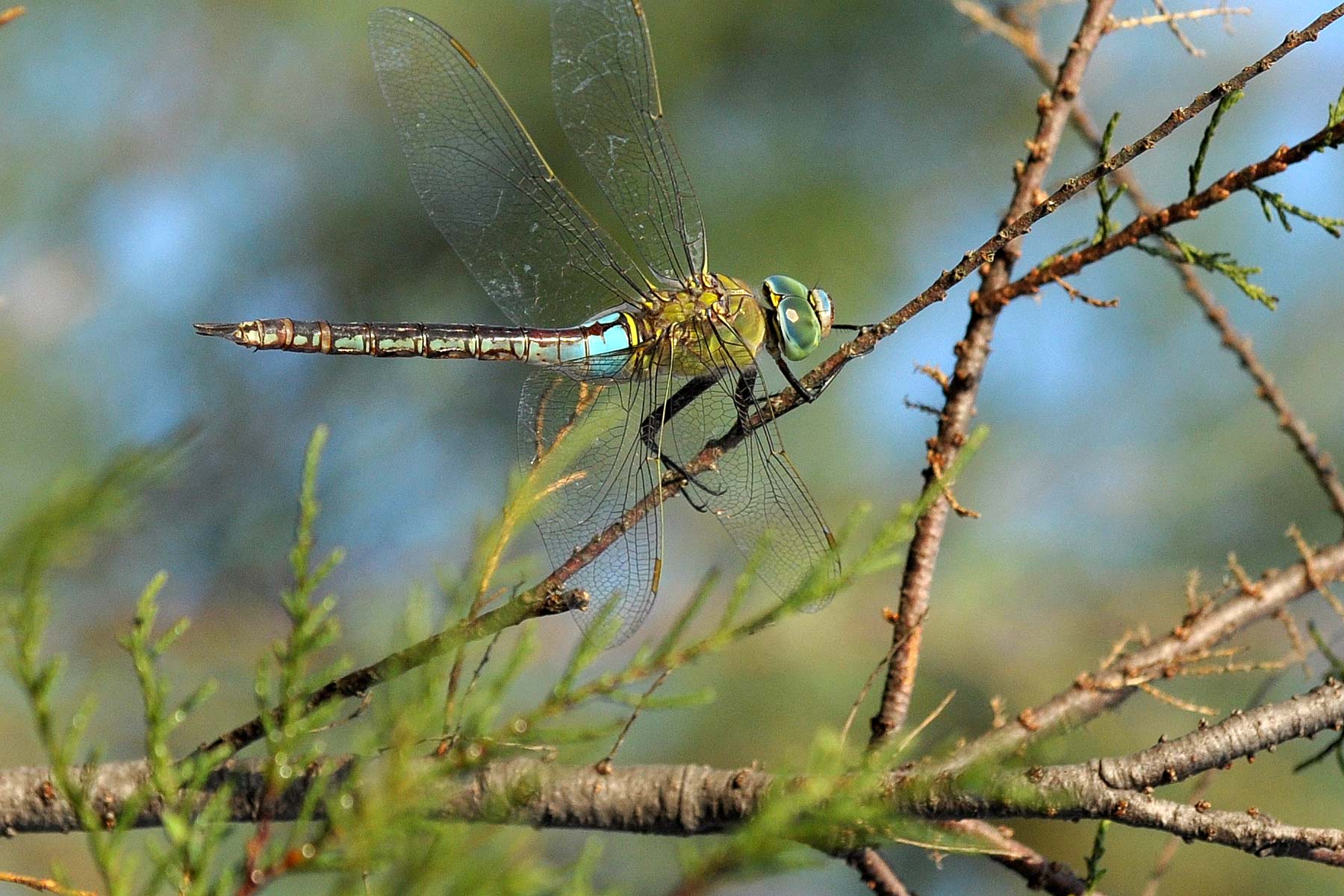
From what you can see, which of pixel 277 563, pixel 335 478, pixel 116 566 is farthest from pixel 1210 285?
pixel 116 566

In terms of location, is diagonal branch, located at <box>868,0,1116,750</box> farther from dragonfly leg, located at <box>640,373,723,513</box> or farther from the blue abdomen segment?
the blue abdomen segment

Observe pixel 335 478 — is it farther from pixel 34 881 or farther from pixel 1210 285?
pixel 1210 285

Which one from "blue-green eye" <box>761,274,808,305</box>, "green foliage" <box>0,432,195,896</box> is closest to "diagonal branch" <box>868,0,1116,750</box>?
"blue-green eye" <box>761,274,808,305</box>

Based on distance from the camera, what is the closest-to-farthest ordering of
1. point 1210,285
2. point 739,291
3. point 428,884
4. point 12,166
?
point 428,884
point 739,291
point 12,166
point 1210,285

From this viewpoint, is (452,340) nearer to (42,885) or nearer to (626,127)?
(626,127)

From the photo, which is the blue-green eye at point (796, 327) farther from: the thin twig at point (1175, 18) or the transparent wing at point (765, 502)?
the thin twig at point (1175, 18)

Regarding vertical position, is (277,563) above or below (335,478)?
below

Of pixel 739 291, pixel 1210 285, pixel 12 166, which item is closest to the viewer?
pixel 739 291
